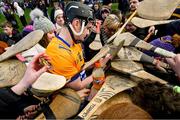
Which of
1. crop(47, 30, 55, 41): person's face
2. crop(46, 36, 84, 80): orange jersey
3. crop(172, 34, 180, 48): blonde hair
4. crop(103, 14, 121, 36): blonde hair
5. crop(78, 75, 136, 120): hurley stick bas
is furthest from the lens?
crop(103, 14, 121, 36): blonde hair

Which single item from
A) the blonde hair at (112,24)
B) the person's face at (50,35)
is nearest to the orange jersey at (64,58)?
the person's face at (50,35)

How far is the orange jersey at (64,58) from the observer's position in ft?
8.05

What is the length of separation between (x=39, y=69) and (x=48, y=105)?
258 millimetres

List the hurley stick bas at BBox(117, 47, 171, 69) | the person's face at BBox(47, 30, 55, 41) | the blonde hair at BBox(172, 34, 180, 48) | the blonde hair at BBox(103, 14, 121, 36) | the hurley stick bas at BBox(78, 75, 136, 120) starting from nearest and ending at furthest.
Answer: the hurley stick bas at BBox(78, 75, 136, 120) < the hurley stick bas at BBox(117, 47, 171, 69) < the blonde hair at BBox(172, 34, 180, 48) < the person's face at BBox(47, 30, 55, 41) < the blonde hair at BBox(103, 14, 121, 36)

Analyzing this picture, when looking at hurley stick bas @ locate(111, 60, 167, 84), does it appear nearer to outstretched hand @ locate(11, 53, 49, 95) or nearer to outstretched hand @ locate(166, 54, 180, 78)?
outstretched hand @ locate(166, 54, 180, 78)

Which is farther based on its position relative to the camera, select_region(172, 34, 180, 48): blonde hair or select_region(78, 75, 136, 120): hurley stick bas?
select_region(172, 34, 180, 48): blonde hair

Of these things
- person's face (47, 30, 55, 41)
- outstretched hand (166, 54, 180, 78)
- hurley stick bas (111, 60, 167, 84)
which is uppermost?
outstretched hand (166, 54, 180, 78)

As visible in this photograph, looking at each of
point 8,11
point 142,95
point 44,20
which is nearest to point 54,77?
point 142,95

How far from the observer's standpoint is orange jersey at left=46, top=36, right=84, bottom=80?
8.05ft

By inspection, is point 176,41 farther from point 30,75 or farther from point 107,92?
point 30,75

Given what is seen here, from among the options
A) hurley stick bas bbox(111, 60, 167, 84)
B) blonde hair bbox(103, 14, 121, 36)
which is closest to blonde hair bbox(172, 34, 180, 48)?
hurley stick bas bbox(111, 60, 167, 84)

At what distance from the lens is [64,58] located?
250 cm

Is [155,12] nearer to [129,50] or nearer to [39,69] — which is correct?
[129,50]

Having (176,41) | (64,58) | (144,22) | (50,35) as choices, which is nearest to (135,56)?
(144,22)
